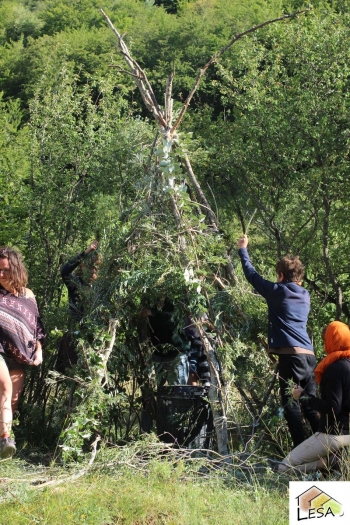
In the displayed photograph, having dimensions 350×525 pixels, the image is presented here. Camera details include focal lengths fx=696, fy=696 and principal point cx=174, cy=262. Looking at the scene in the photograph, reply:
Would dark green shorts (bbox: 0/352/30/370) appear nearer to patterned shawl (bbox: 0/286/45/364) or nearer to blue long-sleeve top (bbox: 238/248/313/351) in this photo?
patterned shawl (bbox: 0/286/45/364)

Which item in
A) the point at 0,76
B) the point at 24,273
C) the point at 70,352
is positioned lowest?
the point at 70,352

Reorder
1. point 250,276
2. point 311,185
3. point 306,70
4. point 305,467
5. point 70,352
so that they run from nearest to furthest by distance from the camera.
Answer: point 305,467, point 250,276, point 70,352, point 311,185, point 306,70

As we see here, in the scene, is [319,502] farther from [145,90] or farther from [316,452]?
[145,90]

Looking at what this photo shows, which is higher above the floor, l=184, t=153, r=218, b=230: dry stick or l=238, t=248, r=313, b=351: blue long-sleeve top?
l=184, t=153, r=218, b=230: dry stick

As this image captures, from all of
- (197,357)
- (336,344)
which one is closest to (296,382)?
(336,344)

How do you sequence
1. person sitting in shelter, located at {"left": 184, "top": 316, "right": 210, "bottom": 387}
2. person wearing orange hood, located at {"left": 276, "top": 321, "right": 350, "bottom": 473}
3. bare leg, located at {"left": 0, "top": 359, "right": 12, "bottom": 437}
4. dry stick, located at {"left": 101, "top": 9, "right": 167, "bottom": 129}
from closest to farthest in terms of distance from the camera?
person wearing orange hood, located at {"left": 276, "top": 321, "right": 350, "bottom": 473} < bare leg, located at {"left": 0, "top": 359, "right": 12, "bottom": 437} < dry stick, located at {"left": 101, "top": 9, "right": 167, "bottom": 129} < person sitting in shelter, located at {"left": 184, "top": 316, "right": 210, "bottom": 387}

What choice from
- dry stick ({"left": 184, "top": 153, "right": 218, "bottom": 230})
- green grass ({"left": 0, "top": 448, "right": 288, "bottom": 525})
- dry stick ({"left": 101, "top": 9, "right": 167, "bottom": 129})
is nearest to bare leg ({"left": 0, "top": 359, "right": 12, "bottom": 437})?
green grass ({"left": 0, "top": 448, "right": 288, "bottom": 525})

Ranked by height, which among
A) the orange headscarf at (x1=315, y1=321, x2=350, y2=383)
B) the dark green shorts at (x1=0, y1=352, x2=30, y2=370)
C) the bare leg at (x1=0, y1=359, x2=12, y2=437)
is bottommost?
the bare leg at (x1=0, y1=359, x2=12, y2=437)

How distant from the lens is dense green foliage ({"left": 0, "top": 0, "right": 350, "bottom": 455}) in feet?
18.6

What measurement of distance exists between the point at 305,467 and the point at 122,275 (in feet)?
6.69

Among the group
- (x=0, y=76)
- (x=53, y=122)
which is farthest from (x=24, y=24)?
(x=53, y=122)

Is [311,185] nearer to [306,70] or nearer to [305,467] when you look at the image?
[306,70]

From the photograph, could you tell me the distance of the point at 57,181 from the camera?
24.0ft

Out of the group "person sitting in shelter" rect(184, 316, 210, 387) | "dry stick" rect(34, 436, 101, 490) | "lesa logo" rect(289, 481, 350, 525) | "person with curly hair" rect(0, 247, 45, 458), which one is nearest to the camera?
"lesa logo" rect(289, 481, 350, 525)
